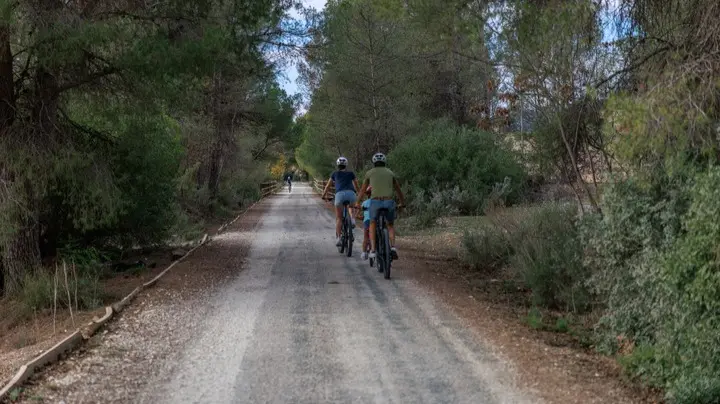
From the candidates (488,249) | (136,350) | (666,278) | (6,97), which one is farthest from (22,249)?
(666,278)

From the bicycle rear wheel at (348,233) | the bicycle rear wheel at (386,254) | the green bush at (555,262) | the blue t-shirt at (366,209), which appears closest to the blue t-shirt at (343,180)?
the bicycle rear wheel at (348,233)

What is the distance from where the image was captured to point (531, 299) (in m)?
10.9

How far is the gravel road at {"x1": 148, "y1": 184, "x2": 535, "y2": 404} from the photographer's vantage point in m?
6.02

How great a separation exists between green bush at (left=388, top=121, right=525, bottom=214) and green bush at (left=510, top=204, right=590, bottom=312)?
17.9 metres

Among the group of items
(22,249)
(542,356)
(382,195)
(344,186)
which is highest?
(344,186)

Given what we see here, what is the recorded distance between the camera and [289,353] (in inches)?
285

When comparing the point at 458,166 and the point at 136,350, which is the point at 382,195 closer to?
the point at 136,350

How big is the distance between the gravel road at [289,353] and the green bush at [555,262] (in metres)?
1.66

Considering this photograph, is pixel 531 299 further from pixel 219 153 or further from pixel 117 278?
pixel 219 153

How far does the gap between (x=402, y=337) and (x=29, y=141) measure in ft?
24.9

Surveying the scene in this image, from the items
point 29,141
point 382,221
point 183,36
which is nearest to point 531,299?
point 382,221

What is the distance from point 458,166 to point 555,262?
2112 centimetres

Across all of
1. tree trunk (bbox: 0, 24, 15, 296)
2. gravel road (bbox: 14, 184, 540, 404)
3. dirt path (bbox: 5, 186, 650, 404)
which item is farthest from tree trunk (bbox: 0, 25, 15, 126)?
gravel road (bbox: 14, 184, 540, 404)

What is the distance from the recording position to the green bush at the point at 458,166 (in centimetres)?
3041
